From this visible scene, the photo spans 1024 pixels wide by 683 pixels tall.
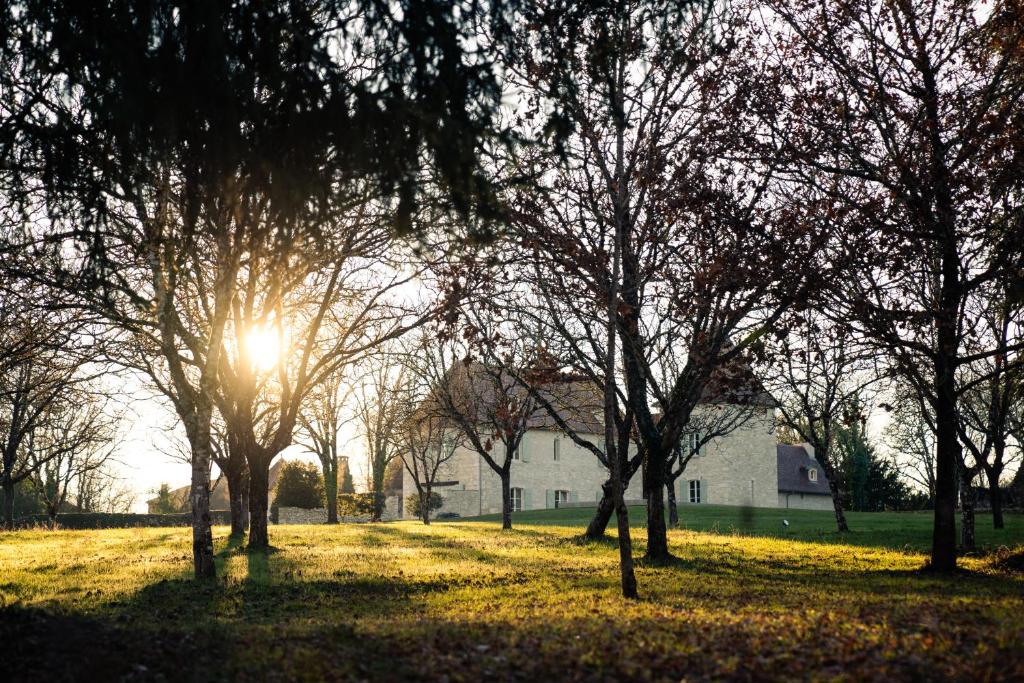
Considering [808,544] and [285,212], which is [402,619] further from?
[808,544]

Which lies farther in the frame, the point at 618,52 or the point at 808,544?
the point at 808,544

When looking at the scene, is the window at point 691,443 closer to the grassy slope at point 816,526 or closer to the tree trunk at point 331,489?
the grassy slope at point 816,526

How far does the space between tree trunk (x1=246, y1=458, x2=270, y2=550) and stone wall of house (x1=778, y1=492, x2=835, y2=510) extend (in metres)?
47.8

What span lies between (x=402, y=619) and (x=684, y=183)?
859 centimetres

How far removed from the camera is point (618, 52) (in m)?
11.0

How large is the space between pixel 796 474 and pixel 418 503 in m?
30.4

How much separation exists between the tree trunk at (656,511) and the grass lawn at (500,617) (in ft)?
2.38

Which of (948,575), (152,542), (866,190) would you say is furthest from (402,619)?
(152,542)

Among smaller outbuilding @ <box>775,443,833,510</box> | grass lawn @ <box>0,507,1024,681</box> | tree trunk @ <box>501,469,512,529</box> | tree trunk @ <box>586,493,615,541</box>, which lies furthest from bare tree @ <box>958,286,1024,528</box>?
smaller outbuilding @ <box>775,443,833,510</box>

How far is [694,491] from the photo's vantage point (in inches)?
2196

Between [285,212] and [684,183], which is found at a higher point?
[684,183]

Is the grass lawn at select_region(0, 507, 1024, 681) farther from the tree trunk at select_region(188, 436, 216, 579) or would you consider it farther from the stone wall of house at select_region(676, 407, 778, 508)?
the stone wall of house at select_region(676, 407, 778, 508)

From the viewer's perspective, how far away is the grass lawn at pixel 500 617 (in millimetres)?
6457

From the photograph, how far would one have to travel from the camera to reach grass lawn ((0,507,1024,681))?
6457mm
